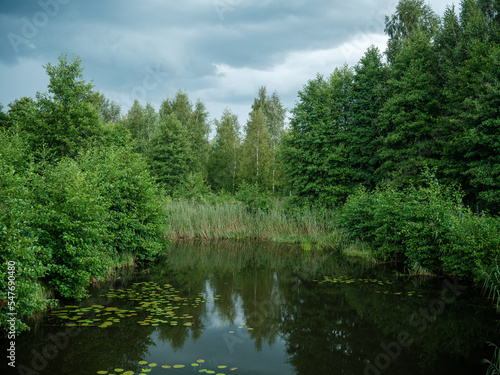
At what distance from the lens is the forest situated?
6.61 meters

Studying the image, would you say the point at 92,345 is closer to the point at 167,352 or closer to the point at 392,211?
the point at 167,352

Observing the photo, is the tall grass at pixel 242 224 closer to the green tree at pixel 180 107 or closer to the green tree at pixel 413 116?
the green tree at pixel 413 116

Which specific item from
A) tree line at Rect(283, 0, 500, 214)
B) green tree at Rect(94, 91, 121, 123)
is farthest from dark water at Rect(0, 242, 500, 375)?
green tree at Rect(94, 91, 121, 123)

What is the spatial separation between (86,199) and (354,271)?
27.1 ft

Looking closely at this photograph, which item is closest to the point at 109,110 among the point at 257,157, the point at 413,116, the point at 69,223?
the point at 257,157

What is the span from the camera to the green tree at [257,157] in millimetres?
33000

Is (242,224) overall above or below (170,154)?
below

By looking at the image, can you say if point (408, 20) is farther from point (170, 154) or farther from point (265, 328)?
point (265, 328)

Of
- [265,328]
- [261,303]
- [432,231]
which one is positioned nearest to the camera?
[265,328]

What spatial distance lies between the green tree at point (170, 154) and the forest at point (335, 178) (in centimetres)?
350

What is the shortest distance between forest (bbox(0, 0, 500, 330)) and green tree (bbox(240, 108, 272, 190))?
259 centimetres

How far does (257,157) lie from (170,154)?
27.4 ft

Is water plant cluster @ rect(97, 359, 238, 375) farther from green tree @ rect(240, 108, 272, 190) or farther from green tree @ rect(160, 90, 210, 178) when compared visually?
green tree @ rect(160, 90, 210, 178)

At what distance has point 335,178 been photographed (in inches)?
854
